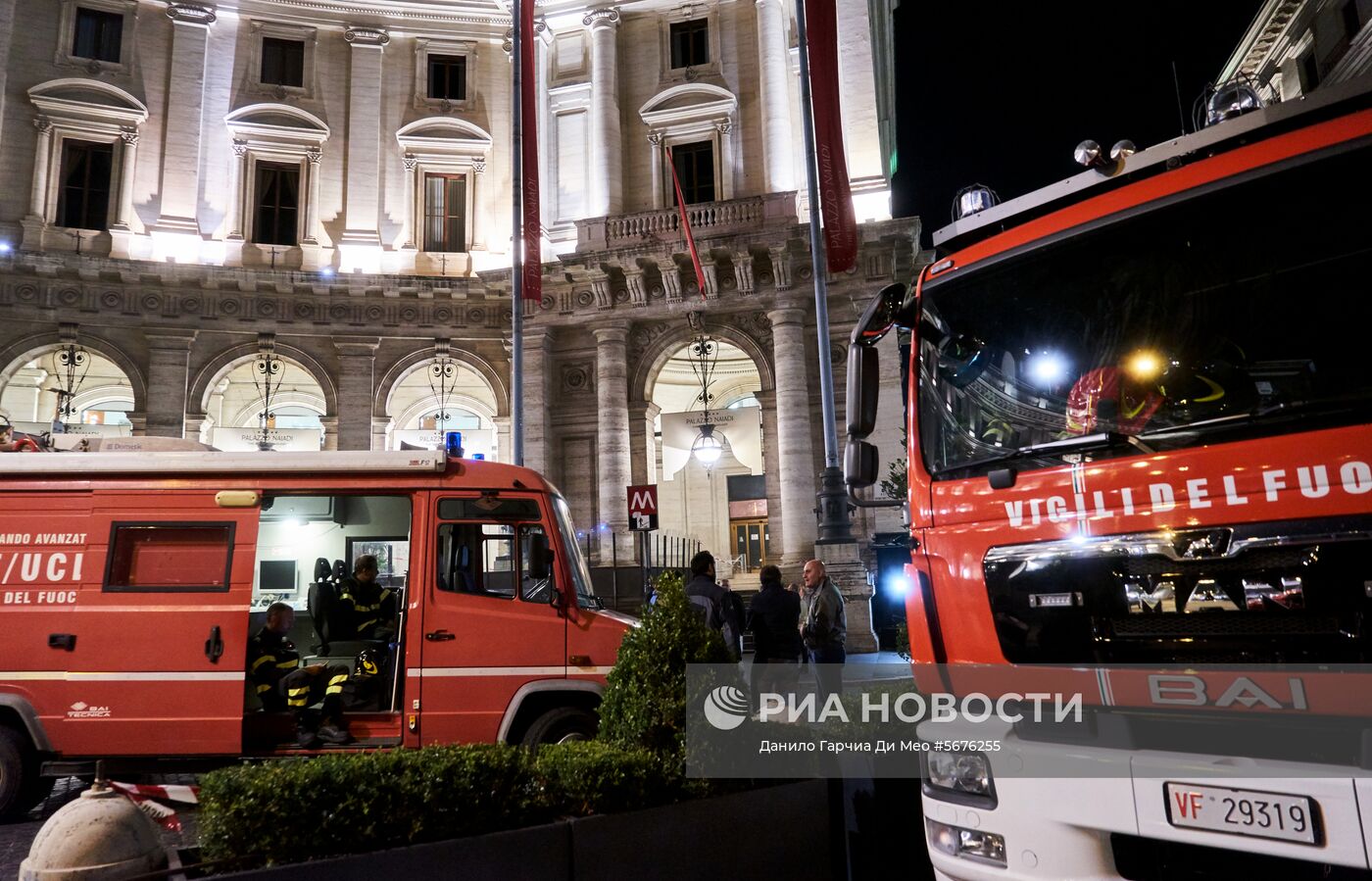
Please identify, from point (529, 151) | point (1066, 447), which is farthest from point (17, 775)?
point (529, 151)

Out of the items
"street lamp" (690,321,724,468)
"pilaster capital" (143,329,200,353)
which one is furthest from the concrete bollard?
"pilaster capital" (143,329,200,353)

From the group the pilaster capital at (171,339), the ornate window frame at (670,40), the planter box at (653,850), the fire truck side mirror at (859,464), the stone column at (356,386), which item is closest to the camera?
the planter box at (653,850)

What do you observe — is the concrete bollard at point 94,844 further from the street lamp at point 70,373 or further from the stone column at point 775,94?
the stone column at point 775,94

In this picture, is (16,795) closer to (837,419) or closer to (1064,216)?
(1064,216)

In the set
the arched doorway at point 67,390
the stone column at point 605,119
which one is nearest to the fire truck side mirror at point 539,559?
the stone column at point 605,119

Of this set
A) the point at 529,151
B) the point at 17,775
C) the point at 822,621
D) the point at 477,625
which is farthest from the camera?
the point at 529,151

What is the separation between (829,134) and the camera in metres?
15.3

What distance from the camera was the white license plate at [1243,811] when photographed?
2.74m

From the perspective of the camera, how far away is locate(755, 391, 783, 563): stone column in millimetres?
22031

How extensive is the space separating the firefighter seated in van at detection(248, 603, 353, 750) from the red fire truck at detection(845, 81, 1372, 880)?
5.10 m

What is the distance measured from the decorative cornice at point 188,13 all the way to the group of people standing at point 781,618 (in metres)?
23.5

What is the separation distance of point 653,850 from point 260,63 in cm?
2646

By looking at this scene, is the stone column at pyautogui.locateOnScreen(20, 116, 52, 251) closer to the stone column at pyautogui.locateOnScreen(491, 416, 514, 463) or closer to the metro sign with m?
the stone column at pyautogui.locateOnScreen(491, 416, 514, 463)

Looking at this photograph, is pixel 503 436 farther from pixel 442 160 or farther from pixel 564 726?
pixel 564 726
